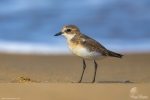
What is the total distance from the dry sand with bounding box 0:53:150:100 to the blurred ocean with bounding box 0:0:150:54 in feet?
3.66

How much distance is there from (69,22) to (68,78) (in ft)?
23.9

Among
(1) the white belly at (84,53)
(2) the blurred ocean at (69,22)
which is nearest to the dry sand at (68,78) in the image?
(1) the white belly at (84,53)

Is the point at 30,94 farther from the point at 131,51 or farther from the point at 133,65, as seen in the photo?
the point at 131,51

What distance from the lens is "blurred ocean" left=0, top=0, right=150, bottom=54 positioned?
14594 mm

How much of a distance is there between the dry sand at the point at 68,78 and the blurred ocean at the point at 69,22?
112 cm

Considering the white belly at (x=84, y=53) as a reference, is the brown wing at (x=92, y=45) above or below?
above

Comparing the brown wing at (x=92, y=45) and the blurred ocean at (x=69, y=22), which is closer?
the brown wing at (x=92, y=45)

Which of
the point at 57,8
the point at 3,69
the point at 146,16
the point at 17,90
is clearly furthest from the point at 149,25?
the point at 17,90

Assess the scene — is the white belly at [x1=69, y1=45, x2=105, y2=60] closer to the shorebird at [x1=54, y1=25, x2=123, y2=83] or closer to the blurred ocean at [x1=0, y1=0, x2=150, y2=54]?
the shorebird at [x1=54, y1=25, x2=123, y2=83]

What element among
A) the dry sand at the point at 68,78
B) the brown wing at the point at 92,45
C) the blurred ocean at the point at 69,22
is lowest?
the dry sand at the point at 68,78

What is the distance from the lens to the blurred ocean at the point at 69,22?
1459 cm

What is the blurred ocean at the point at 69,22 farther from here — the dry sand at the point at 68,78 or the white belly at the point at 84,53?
the white belly at the point at 84,53

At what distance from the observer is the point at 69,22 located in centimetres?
1691

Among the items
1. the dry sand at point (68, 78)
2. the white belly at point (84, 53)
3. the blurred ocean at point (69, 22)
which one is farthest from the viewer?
the blurred ocean at point (69, 22)
